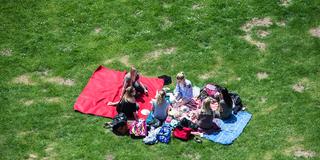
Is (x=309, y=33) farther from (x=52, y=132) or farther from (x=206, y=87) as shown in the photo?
(x=52, y=132)

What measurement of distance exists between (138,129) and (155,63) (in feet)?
15.6

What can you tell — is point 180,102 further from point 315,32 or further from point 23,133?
point 315,32

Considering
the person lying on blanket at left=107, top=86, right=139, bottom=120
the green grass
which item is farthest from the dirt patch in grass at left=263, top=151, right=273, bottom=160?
the person lying on blanket at left=107, top=86, right=139, bottom=120

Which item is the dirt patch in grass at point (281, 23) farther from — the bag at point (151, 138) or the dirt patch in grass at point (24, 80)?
the dirt patch in grass at point (24, 80)

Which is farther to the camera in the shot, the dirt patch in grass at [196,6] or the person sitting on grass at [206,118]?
the dirt patch in grass at [196,6]

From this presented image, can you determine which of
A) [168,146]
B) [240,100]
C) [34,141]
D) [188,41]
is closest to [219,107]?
[240,100]

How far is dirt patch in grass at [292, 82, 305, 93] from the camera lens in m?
23.1

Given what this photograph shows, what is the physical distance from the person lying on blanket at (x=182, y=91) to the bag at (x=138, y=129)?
83.3 inches

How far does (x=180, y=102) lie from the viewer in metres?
22.4

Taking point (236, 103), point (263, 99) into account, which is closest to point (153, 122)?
point (236, 103)

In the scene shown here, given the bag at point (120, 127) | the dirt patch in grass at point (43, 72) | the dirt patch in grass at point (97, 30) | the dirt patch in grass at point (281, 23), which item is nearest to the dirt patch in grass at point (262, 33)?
the dirt patch in grass at point (281, 23)

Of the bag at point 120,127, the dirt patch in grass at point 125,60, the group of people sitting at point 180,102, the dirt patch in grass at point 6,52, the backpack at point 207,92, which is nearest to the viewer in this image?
the bag at point 120,127

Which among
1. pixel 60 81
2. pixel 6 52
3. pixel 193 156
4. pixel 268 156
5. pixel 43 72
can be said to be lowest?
pixel 268 156

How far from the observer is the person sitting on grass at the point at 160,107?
21.1 metres
